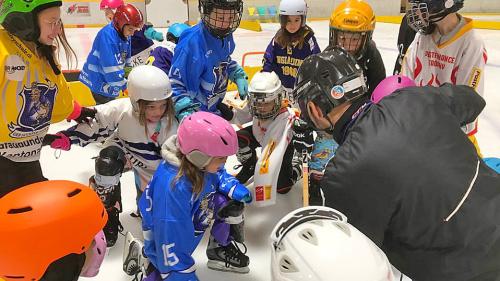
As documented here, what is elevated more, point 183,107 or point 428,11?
point 428,11

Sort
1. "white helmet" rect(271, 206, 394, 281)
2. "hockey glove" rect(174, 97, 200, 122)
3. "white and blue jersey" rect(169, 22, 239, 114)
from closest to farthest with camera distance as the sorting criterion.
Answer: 1. "white helmet" rect(271, 206, 394, 281)
2. "hockey glove" rect(174, 97, 200, 122)
3. "white and blue jersey" rect(169, 22, 239, 114)

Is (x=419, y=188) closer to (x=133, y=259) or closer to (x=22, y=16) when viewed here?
(x=133, y=259)

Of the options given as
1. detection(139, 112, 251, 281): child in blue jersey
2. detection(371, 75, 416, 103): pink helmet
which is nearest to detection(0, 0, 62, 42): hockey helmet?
detection(139, 112, 251, 281): child in blue jersey

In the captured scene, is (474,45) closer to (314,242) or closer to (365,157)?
(365,157)

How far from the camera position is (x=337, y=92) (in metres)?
1.44

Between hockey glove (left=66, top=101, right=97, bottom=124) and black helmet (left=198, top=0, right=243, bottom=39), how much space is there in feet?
2.74

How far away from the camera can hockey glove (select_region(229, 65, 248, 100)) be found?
2.86 m

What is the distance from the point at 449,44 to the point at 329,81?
1224 millimetres

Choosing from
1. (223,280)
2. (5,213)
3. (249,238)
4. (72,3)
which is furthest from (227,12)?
(72,3)

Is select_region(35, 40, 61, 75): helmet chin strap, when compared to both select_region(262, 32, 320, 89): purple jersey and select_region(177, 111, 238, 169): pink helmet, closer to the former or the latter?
select_region(177, 111, 238, 169): pink helmet

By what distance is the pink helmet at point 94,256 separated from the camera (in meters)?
1.12

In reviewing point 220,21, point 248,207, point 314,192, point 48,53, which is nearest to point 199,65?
point 220,21

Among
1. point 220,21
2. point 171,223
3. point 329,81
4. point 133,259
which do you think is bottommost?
point 133,259

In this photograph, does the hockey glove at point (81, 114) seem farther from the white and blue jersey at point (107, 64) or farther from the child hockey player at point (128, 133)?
the white and blue jersey at point (107, 64)
